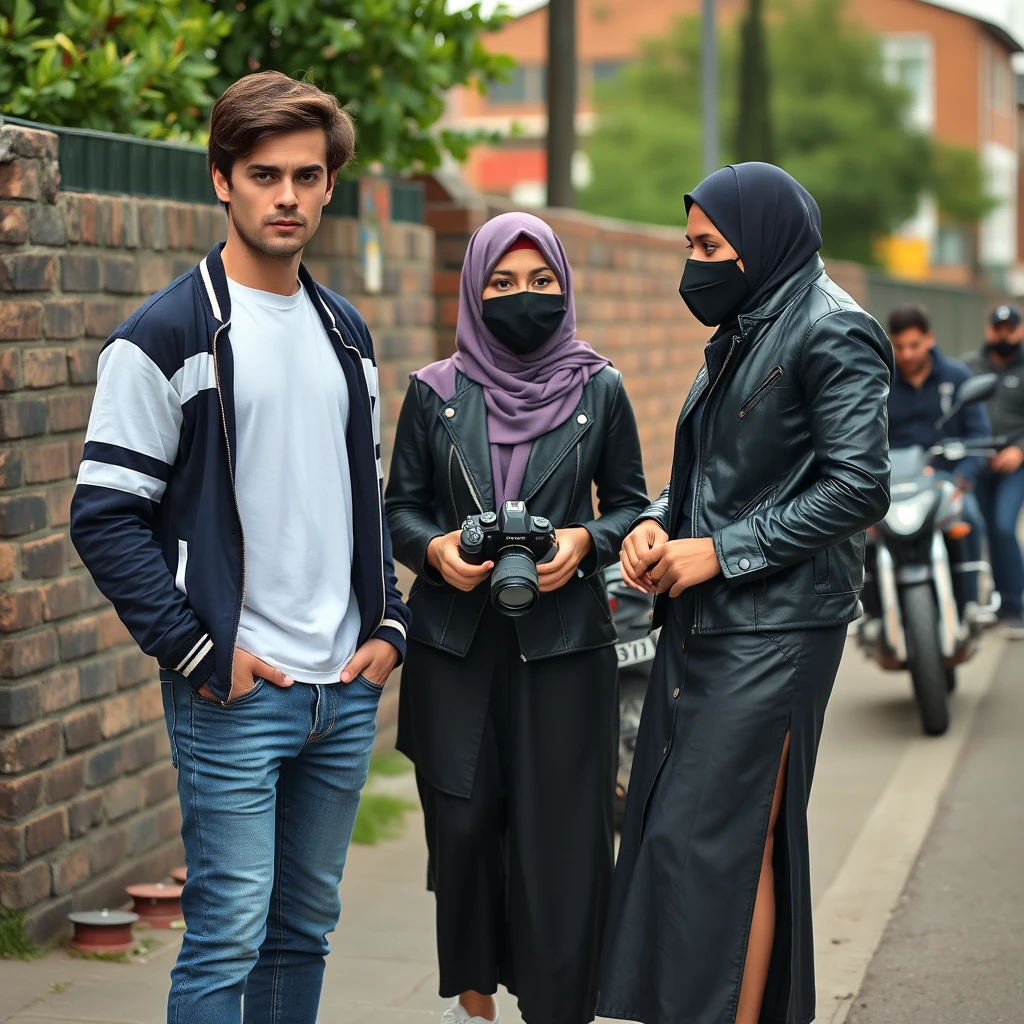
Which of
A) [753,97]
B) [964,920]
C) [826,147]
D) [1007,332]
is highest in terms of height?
[826,147]

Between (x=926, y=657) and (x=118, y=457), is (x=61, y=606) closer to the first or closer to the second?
(x=118, y=457)

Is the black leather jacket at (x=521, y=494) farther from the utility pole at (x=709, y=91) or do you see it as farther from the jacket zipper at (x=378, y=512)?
the utility pole at (x=709, y=91)

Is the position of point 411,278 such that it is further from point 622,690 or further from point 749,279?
point 749,279

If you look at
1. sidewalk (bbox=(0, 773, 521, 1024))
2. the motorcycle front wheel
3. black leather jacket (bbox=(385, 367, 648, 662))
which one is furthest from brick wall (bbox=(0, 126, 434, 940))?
the motorcycle front wheel

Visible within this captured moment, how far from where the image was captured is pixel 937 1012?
15.4ft

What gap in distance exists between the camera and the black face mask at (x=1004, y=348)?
11516mm

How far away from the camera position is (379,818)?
6.51 metres

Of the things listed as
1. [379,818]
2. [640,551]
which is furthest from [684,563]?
[379,818]

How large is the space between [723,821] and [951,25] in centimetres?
6510

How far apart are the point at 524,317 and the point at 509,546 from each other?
578 mm

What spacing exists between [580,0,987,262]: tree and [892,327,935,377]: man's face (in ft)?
145

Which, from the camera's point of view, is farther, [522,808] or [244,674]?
[522,808]

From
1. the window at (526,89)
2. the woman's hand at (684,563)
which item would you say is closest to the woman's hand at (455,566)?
the woman's hand at (684,563)

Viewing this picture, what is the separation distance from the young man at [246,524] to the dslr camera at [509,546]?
28cm
